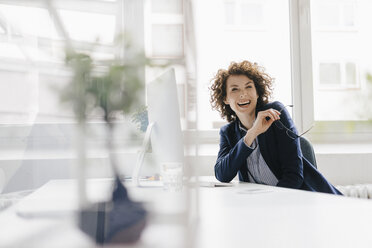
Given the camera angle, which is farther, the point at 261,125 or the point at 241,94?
the point at 241,94

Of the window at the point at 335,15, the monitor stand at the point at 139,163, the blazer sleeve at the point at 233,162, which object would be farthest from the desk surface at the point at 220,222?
the window at the point at 335,15

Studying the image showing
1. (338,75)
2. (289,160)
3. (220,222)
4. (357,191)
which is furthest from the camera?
(338,75)

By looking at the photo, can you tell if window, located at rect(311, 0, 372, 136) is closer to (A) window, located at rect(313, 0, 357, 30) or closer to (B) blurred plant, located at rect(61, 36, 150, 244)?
(A) window, located at rect(313, 0, 357, 30)

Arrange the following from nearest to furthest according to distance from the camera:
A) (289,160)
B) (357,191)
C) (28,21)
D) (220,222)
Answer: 1. (28,21)
2. (220,222)
3. (289,160)
4. (357,191)

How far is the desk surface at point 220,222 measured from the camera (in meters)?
Answer: 0.23

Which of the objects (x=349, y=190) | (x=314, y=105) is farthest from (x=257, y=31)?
(x=349, y=190)

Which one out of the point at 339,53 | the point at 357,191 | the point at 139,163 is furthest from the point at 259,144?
the point at 139,163

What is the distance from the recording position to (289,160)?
1780 millimetres

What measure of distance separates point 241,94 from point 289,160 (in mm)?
448

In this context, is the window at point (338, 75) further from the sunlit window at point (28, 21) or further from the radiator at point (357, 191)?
the sunlit window at point (28, 21)

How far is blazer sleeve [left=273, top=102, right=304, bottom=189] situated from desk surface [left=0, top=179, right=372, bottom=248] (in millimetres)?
603

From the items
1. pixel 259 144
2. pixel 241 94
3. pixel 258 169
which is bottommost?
pixel 258 169

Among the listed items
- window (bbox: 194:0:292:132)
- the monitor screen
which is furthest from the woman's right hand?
the monitor screen

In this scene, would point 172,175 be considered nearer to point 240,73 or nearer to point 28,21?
point 28,21
